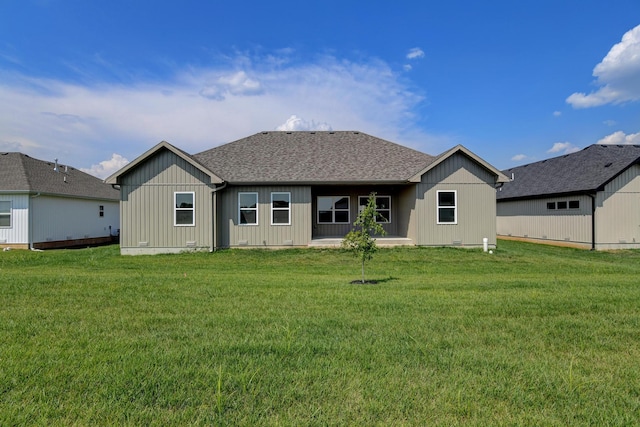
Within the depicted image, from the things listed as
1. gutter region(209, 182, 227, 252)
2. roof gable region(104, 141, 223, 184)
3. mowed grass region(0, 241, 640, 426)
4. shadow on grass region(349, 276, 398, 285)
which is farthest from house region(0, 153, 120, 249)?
shadow on grass region(349, 276, 398, 285)

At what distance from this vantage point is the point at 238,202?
17.4 metres

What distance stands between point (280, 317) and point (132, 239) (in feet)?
43.9

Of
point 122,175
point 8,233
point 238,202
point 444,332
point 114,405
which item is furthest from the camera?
point 8,233

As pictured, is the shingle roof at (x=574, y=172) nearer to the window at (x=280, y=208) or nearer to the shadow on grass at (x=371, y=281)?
the shadow on grass at (x=371, y=281)

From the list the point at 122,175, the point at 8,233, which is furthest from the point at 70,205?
the point at 122,175

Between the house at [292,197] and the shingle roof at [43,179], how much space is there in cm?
781

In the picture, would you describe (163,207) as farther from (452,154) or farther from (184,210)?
(452,154)

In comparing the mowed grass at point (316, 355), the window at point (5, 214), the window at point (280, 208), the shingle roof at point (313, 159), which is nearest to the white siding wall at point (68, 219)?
the window at point (5, 214)

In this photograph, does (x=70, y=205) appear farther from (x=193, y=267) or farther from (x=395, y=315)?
(x=395, y=315)

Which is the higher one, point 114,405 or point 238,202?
point 238,202

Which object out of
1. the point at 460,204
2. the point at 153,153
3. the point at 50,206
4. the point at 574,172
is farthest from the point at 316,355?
the point at 574,172

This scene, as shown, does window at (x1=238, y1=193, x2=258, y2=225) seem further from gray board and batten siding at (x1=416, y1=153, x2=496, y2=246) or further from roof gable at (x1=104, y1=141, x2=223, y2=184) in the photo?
gray board and batten siding at (x1=416, y1=153, x2=496, y2=246)

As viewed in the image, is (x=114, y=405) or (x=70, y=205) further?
(x=70, y=205)

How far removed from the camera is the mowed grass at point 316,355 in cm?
294
